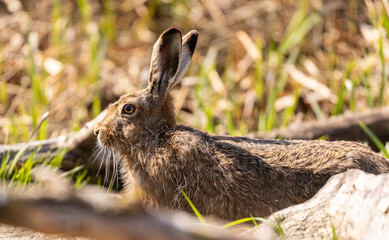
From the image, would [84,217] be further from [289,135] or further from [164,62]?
[289,135]

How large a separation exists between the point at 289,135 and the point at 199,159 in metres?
2.01

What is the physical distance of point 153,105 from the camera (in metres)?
4.47

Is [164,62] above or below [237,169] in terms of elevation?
above

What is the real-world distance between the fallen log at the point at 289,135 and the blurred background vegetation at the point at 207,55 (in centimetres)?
125

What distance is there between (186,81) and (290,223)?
18.9 feet

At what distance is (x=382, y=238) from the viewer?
2.40 metres

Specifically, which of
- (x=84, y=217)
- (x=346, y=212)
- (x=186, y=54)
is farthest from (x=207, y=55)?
(x=84, y=217)

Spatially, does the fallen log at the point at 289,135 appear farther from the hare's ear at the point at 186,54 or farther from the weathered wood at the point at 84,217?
the weathered wood at the point at 84,217

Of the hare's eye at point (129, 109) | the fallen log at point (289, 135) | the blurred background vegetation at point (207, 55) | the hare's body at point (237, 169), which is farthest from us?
the blurred background vegetation at point (207, 55)

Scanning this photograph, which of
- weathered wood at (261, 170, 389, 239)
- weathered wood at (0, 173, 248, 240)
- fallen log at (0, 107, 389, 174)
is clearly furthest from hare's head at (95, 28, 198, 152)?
weathered wood at (0, 173, 248, 240)

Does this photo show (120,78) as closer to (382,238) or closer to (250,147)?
(250,147)

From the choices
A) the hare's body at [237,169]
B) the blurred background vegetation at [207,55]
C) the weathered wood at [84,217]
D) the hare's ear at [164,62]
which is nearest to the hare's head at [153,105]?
the hare's ear at [164,62]

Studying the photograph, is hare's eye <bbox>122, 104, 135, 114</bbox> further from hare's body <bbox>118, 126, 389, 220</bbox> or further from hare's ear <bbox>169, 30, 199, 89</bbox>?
hare's ear <bbox>169, 30, 199, 89</bbox>

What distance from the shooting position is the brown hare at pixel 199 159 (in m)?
3.84
